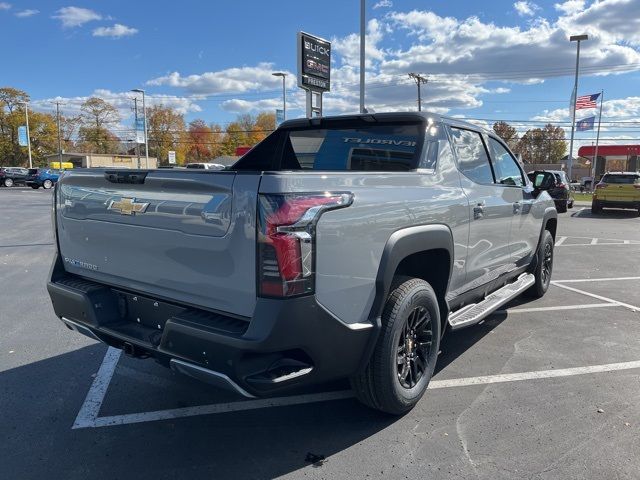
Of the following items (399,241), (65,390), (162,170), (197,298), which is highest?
(162,170)

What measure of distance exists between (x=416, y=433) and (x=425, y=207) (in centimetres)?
144

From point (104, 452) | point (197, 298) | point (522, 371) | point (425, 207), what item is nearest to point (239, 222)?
point (197, 298)

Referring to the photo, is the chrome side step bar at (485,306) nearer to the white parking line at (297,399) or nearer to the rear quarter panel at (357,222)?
the white parking line at (297,399)

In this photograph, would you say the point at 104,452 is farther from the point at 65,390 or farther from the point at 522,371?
the point at 522,371

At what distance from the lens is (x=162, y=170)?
9.46 ft

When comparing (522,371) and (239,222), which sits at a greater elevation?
(239,222)

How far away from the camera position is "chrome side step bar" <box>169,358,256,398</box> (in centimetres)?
253

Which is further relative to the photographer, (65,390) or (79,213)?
(65,390)

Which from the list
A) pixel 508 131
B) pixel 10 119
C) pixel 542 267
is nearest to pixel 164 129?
pixel 10 119

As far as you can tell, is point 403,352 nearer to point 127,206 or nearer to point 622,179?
point 127,206

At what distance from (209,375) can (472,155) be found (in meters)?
2.98

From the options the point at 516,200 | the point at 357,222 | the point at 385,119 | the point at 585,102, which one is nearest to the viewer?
the point at 357,222

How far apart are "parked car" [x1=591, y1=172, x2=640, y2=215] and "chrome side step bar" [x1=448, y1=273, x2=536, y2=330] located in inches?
642

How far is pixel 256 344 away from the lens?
2.42 meters
